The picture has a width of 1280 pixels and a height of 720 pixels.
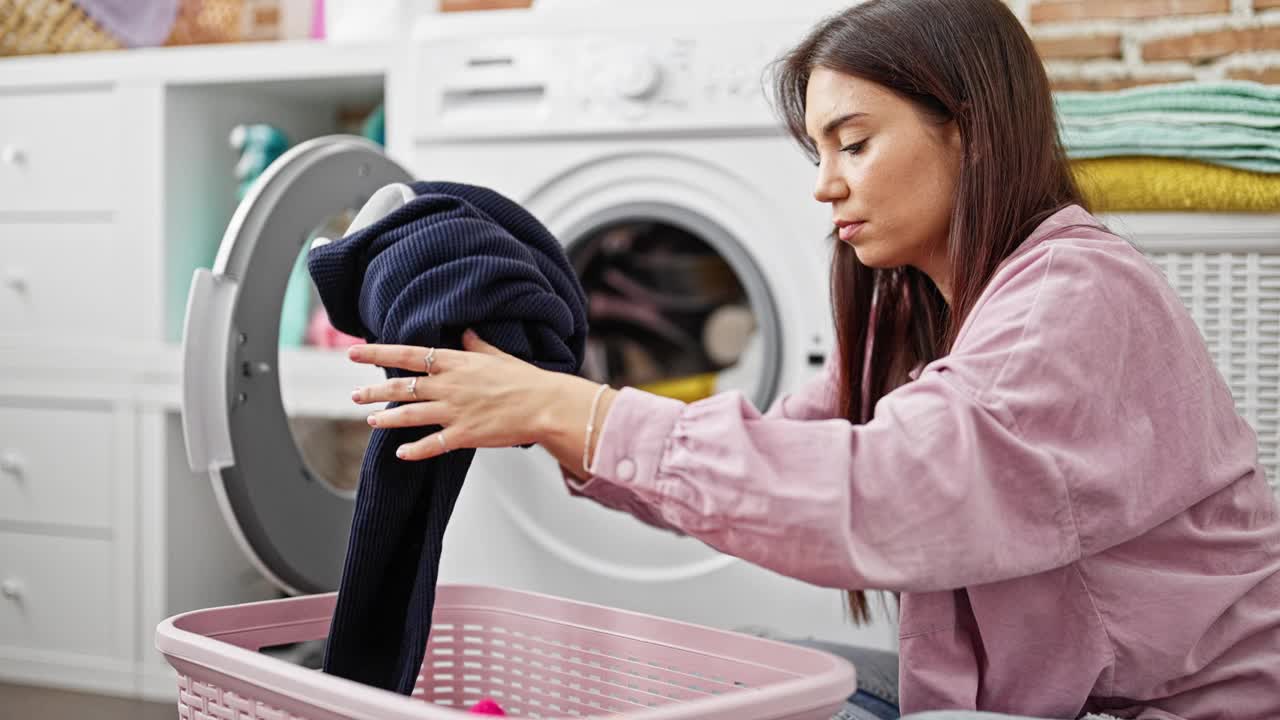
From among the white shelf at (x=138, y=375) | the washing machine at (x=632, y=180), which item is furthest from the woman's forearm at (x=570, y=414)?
the white shelf at (x=138, y=375)

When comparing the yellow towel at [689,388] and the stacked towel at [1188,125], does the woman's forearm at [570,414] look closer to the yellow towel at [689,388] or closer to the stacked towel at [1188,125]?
the stacked towel at [1188,125]

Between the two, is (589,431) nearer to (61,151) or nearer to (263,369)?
(263,369)

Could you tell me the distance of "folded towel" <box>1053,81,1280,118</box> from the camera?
1430mm

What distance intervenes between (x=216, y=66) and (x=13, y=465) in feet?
2.57

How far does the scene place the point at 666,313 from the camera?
2.29 meters

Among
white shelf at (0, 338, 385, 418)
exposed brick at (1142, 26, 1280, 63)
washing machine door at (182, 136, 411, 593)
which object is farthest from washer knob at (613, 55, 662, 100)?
exposed brick at (1142, 26, 1280, 63)

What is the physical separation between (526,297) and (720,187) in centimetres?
72

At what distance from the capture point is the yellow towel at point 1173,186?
1427 millimetres

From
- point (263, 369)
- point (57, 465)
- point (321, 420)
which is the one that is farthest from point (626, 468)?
point (57, 465)

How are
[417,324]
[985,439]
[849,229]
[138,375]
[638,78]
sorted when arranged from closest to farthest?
[985,439], [417,324], [849,229], [638,78], [138,375]

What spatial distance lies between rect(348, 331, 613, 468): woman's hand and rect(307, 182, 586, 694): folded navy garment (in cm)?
4

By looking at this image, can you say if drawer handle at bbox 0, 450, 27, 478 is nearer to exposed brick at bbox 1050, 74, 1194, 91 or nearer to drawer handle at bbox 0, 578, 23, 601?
drawer handle at bbox 0, 578, 23, 601

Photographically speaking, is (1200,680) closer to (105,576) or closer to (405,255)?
(405,255)

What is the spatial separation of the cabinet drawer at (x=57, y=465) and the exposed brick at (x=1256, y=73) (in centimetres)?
186
